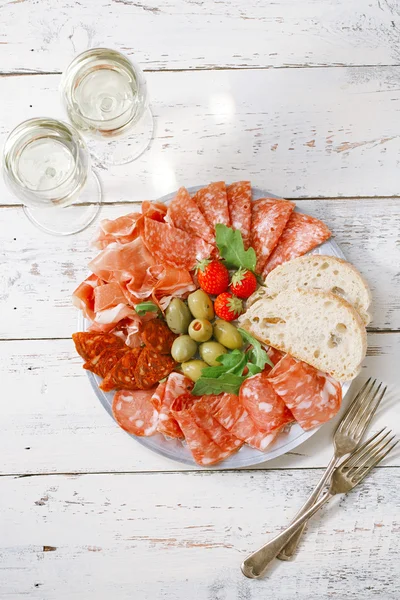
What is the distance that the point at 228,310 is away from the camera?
1.56 meters

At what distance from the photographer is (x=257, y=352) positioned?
1567 millimetres

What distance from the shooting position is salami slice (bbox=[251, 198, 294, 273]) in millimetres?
1577

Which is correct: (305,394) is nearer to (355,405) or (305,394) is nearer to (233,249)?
(355,405)

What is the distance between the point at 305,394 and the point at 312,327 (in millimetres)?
149

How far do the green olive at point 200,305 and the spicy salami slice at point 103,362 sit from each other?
0.19 m

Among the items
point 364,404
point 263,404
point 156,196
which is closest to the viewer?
point 263,404

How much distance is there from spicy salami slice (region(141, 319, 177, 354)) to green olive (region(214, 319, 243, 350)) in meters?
0.10

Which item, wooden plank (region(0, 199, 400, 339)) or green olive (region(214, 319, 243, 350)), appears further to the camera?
wooden plank (region(0, 199, 400, 339))

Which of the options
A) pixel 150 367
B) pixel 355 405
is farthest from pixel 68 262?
pixel 355 405

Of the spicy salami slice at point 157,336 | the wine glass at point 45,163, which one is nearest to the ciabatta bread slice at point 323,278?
the spicy salami slice at point 157,336

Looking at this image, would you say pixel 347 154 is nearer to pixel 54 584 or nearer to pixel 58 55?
pixel 58 55

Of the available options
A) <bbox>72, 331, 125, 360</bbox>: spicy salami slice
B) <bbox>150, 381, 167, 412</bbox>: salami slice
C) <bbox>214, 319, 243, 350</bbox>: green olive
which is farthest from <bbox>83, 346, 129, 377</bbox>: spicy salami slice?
<bbox>214, 319, 243, 350</bbox>: green olive

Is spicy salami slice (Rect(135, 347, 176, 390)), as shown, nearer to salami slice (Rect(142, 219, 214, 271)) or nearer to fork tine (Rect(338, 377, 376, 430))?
salami slice (Rect(142, 219, 214, 271))

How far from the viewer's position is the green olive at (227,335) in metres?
1.56
